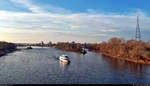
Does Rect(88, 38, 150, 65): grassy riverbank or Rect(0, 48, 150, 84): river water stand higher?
Rect(88, 38, 150, 65): grassy riverbank

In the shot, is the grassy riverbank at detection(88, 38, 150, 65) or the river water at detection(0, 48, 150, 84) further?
the grassy riverbank at detection(88, 38, 150, 65)

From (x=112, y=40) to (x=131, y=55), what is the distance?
21602 mm

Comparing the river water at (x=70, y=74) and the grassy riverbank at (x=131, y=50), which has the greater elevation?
the grassy riverbank at (x=131, y=50)

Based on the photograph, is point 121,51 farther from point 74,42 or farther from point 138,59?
point 74,42

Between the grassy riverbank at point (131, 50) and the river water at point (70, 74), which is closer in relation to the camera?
the river water at point (70, 74)

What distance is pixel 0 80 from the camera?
19.0 metres

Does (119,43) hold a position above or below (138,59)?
above

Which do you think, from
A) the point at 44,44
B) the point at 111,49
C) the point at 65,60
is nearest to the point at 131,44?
the point at 111,49

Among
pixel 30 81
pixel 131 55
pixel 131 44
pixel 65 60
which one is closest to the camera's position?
pixel 30 81

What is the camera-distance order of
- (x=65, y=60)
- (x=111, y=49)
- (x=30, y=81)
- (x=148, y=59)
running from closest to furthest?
(x=30, y=81) → (x=65, y=60) → (x=148, y=59) → (x=111, y=49)

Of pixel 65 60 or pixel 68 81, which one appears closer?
pixel 68 81

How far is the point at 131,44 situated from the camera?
5238 centimetres

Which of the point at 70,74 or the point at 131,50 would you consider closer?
the point at 70,74

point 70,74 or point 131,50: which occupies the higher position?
point 131,50
